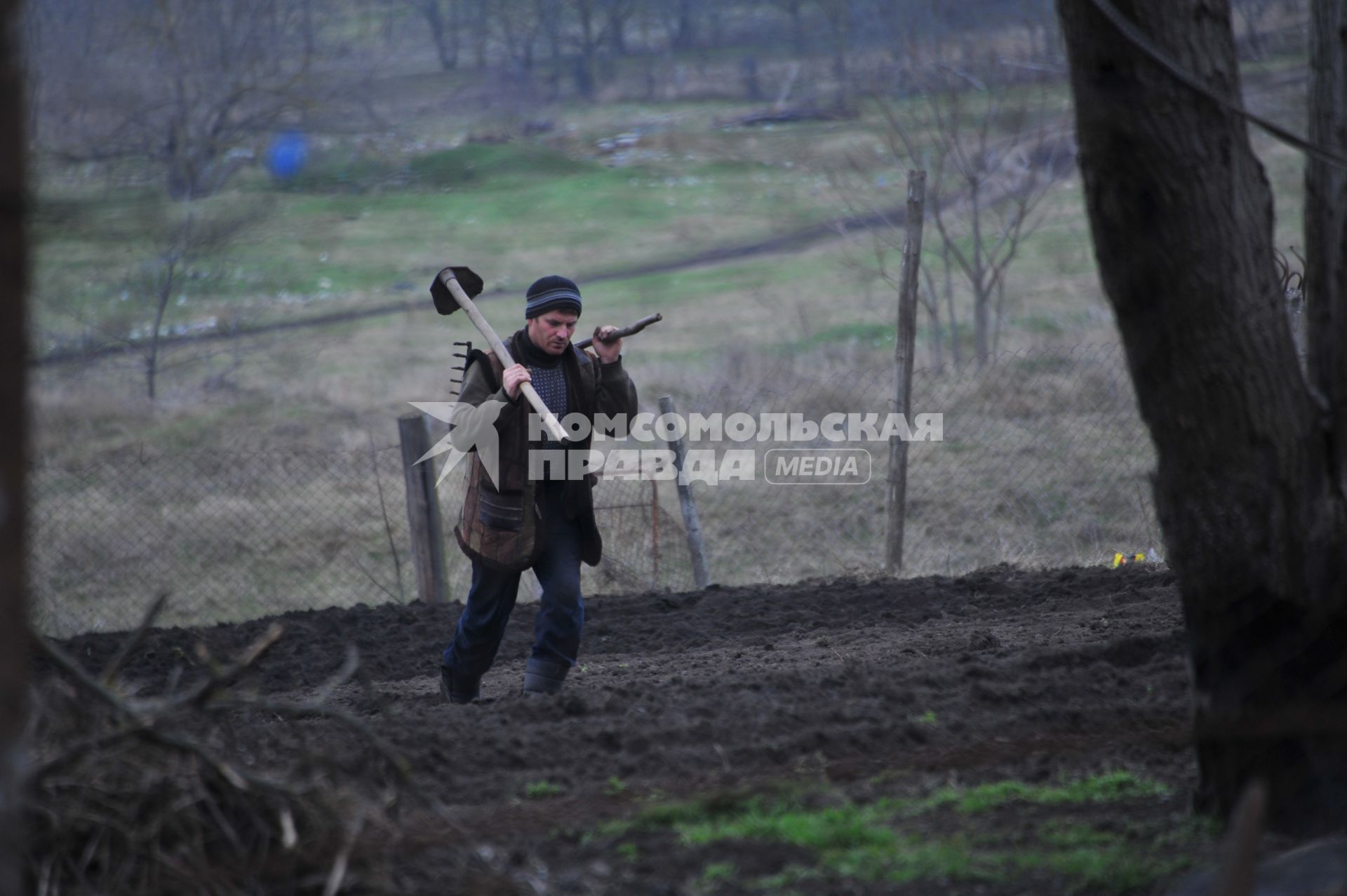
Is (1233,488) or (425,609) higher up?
(1233,488)

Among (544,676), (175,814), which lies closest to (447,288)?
(544,676)

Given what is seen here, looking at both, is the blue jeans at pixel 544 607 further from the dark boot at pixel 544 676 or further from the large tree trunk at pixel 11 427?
the large tree trunk at pixel 11 427

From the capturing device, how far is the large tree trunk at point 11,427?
73.7 inches

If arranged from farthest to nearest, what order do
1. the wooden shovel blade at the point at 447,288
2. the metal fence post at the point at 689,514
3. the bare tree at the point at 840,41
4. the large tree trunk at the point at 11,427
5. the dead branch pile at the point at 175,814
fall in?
the bare tree at the point at 840,41 → the metal fence post at the point at 689,514 → the wooden shovel blade at the point at 447,288 → the dead branch pile at the point at 175,814 → the large tree trunk at the point at 11,427

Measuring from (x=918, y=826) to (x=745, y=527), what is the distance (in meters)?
7.06

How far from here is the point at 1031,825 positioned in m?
3.29

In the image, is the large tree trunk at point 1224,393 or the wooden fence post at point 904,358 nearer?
the large tree trunk at point 1224,393

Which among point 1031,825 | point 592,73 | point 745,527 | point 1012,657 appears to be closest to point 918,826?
point 1031,825

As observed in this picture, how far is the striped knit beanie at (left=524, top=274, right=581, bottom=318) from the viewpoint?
524cm

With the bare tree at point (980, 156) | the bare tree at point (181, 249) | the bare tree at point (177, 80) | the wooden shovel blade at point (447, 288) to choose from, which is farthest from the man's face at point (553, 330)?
the bare tree at point (181, 249)

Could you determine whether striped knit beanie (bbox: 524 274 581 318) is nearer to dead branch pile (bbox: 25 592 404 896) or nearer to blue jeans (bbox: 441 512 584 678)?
blue jeans (bbox: 441 512 584 678)

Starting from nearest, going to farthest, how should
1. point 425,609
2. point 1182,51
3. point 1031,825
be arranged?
1. point 1182,51
2. point 1031,825
3. point 425,609

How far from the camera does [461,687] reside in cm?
549

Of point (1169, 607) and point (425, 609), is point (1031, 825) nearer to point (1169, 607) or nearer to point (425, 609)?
point (1169, 607)
